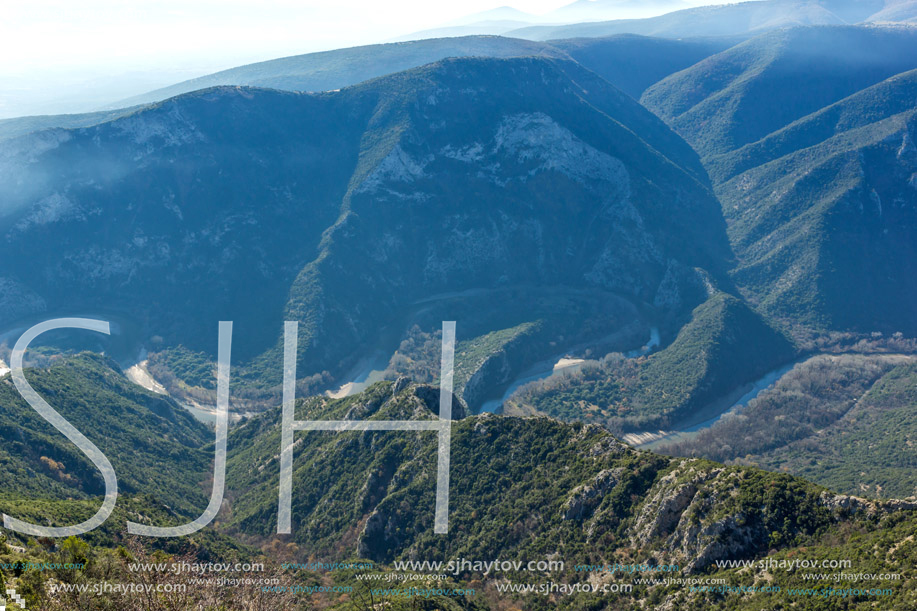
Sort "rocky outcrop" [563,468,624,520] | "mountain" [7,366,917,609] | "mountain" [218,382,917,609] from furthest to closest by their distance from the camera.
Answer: "rocky outcrop" [563,468,624,520], "mountain" [218,382,917,609], "mountain" [7,366,917,609]

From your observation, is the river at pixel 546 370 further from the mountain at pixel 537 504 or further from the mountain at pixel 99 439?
the mountain at pixel 99 439

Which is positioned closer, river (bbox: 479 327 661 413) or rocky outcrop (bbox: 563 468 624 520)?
rocky outcrop (bbox: 563 468 624 520)

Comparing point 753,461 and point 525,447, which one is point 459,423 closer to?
point 525,447

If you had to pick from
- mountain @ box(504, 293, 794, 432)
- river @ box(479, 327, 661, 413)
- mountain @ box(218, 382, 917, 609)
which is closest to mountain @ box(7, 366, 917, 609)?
mountain @ box(218, 382, 917, 609)

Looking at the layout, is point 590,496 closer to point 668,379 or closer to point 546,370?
point 668,379

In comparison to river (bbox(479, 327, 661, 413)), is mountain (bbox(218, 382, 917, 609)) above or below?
above

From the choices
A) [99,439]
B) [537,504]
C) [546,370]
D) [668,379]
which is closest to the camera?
[537,504]

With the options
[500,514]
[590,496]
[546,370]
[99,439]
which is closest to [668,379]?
[546,370]

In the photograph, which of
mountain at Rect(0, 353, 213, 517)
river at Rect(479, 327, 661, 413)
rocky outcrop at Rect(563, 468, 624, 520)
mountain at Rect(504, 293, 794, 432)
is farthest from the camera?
river at Rect(479, 327, 661, 413)

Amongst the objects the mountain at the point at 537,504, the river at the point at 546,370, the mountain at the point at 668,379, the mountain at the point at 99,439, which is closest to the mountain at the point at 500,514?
the mountain at the point at 537,504

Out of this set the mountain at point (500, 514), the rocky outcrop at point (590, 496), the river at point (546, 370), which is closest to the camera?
the mountain at point (500, 514)

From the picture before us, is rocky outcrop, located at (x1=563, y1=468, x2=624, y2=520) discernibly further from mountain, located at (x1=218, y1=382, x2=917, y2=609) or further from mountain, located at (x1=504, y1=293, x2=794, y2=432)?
mountain, located at (x1=504, y1=293, x2=794, y2=432)

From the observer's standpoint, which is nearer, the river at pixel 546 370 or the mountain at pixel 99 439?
the mountain at pixel 99 439

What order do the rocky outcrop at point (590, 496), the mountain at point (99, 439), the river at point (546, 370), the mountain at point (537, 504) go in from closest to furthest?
the mountain at point (537, 504), the rocky outcrop at point (590, 496), the mountain at point (99, 439), the river at point (546, 370)
